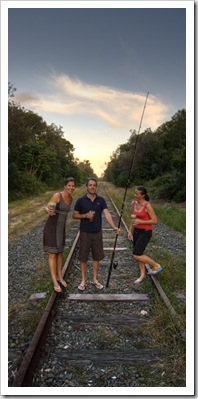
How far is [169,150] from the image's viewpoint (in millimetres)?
33969

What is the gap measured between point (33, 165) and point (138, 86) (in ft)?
80.8

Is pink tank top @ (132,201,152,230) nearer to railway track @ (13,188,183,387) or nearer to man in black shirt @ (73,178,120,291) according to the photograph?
man in black shirt @ (73,178,120,291)

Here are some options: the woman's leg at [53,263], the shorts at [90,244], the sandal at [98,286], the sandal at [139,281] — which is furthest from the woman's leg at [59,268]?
the sandal at [139,281]

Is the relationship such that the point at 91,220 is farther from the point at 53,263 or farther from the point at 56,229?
the point at 53,263

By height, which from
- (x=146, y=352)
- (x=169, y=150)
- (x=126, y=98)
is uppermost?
(x=169, y=150)

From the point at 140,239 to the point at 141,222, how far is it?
0.37 m

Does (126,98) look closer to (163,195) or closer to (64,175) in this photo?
(163,195)

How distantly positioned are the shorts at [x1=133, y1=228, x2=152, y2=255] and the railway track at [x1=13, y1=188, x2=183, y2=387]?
55 cm

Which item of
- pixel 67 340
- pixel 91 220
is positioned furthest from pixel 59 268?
pixel 67 340

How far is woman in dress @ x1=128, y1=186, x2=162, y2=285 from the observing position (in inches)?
175

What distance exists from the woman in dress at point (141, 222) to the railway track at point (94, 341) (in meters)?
0.40

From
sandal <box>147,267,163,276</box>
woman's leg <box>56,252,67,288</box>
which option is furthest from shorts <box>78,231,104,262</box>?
sandal <box>147,267,163,276</box>

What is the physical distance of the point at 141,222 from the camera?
4.47 meters

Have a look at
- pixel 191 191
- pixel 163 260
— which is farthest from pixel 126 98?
pixel 163 260
